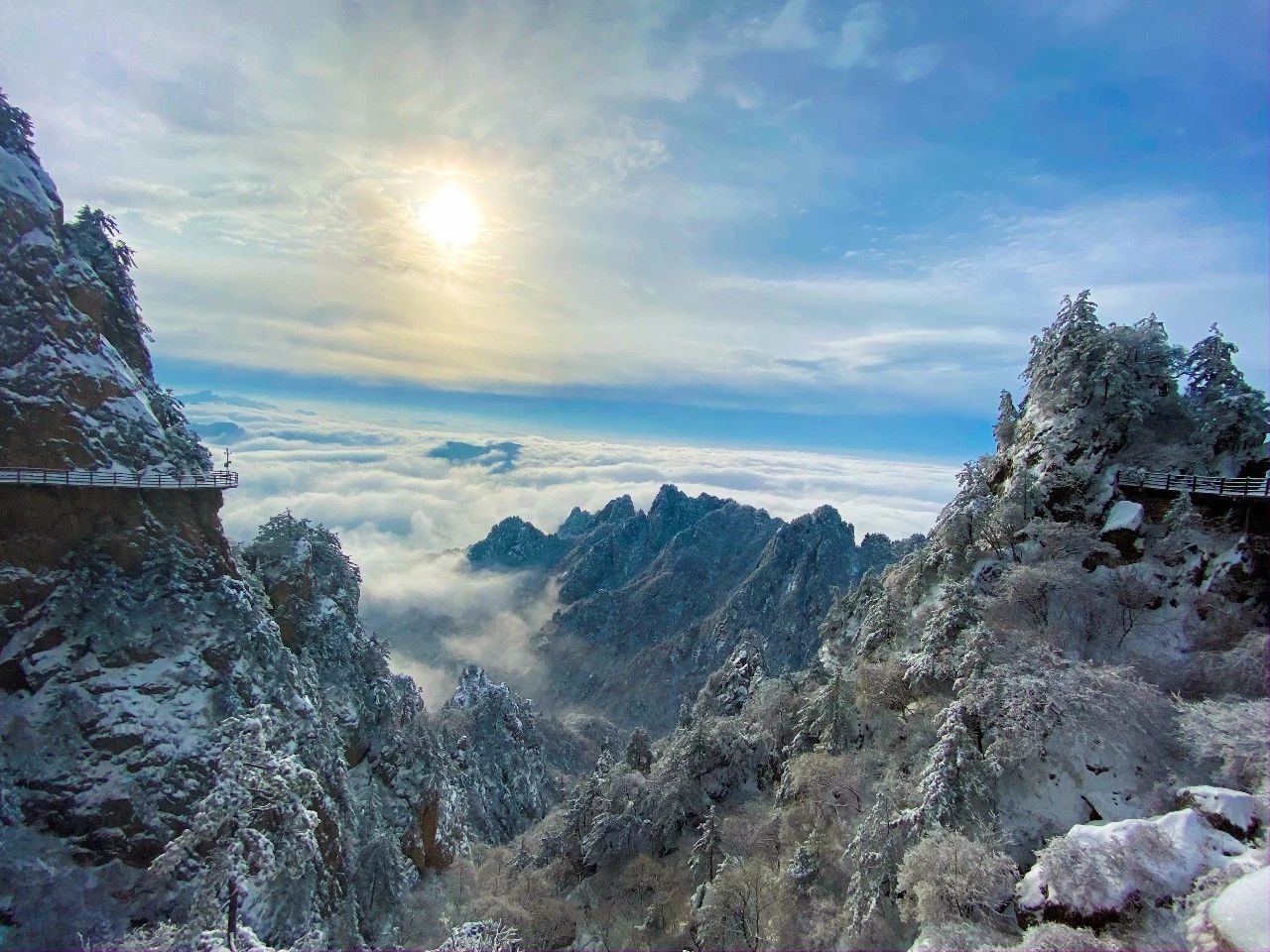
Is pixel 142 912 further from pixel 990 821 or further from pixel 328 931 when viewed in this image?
pixel 990 821

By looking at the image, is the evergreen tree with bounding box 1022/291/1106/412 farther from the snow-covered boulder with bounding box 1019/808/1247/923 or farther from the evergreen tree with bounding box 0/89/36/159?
the evergreen tree with bounding box 0/89/36/159

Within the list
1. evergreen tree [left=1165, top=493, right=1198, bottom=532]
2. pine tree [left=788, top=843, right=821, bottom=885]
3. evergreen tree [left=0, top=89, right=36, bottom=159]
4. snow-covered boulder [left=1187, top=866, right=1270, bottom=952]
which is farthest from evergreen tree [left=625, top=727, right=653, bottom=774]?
evergreen tree [left=0, top=89, right=36, bottom=159]

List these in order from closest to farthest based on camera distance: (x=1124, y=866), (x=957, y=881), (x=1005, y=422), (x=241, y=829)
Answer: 1. (x=1124, y=866)
2. (x=957, y=881)
3. (x=241, y=829)
4. (x=1005, y=422)

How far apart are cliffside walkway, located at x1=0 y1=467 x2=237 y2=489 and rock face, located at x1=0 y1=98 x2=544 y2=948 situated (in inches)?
28.0

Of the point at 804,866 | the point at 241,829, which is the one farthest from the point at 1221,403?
the point at 241,829

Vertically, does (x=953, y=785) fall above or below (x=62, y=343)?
below

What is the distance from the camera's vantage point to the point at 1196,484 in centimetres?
3422

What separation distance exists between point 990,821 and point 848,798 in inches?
467

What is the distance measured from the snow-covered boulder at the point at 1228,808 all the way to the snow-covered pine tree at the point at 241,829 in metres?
35.9

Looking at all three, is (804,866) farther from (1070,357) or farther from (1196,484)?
(1070,357)

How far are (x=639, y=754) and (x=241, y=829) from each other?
5504cm

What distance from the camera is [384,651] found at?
60.6m

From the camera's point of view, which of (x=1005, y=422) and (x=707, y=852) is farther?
(x=1005, y=422)

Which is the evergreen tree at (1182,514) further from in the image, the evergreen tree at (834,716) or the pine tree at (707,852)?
the pine tree at (707,852)
